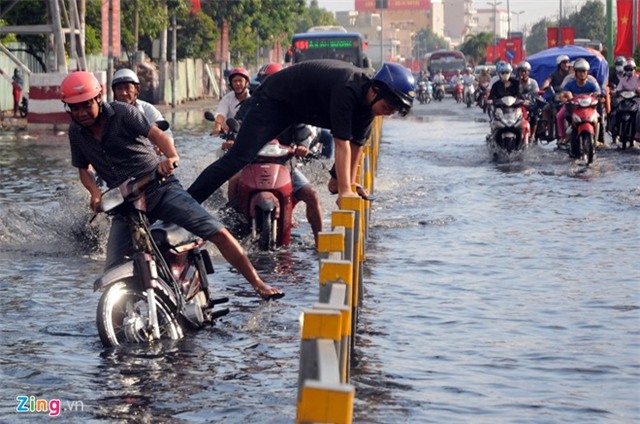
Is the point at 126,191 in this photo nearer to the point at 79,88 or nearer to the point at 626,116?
the point at 79,88

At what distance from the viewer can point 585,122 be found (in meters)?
20.5

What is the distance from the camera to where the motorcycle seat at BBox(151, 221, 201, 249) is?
779cm

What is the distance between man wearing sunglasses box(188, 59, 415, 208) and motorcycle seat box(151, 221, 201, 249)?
0.90 metres

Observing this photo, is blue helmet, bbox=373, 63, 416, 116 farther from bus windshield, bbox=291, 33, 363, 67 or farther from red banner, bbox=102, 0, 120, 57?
bus windshield, bbox=291, 33, 363, 67

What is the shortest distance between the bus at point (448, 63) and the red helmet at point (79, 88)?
64.7 m

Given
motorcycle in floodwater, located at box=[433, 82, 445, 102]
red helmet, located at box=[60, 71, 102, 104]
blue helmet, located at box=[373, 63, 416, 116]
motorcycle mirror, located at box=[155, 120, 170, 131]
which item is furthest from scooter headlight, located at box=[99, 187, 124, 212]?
motorcycle in floodwater, located at box=[433, 82, 445, 102]

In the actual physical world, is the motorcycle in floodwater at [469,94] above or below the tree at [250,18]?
below

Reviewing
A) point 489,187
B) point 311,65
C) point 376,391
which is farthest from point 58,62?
point 376,391

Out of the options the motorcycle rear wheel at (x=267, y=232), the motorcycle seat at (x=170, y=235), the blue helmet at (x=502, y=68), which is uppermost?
the blue helmet at (x=502, y=68)

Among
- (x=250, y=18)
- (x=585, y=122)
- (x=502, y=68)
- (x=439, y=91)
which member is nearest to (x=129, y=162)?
(x=585, y=122)

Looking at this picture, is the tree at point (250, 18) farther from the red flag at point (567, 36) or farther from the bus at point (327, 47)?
the bus at point (327, 47)

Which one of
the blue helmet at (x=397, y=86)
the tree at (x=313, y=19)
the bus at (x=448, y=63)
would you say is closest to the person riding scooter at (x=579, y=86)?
the blue helmet at (x=397, y=86)

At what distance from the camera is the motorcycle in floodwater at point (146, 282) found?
24.1 feet

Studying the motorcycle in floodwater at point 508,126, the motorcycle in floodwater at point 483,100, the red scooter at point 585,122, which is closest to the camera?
the red scooter at point 585,122
